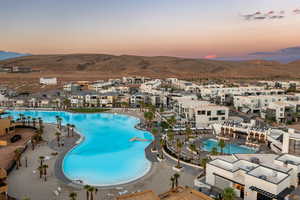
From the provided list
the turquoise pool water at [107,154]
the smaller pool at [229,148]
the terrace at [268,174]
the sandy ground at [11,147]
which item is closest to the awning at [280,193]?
the terrace at [268,174]

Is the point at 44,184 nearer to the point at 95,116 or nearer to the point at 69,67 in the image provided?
the point at 95,116

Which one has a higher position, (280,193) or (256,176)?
(256,176)

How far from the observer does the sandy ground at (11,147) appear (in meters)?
26.9

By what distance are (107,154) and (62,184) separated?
10612 mm

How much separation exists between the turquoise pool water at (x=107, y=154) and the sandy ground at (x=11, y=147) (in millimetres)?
6523

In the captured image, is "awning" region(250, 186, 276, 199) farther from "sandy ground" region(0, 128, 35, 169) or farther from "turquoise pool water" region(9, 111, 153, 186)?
"sandy ground" region(0, 128, 35, 169)

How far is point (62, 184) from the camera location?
2236cm

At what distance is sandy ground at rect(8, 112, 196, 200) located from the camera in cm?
2041

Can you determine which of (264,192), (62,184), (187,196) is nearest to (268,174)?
(264,192)

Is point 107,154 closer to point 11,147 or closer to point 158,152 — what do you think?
point 158,152

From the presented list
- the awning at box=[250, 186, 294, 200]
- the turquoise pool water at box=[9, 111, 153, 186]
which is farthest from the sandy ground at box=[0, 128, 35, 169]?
the awning at box=[250, 186, 294, 200]

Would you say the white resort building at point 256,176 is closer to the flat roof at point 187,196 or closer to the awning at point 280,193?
the awning at point 280,193

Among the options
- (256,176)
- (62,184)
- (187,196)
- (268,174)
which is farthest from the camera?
(62,184)

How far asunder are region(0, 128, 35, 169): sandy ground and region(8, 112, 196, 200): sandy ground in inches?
101
